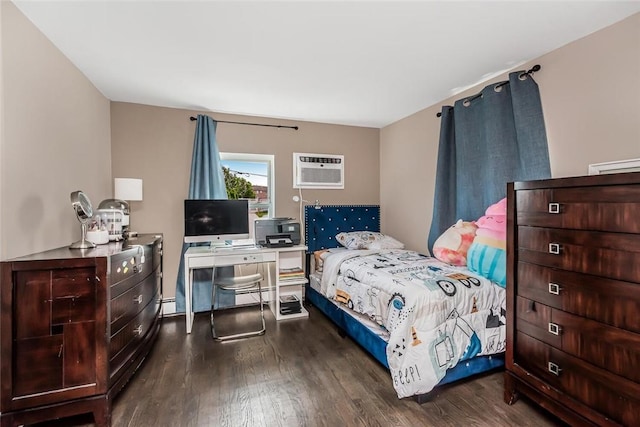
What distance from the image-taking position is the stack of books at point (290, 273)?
3300 mm

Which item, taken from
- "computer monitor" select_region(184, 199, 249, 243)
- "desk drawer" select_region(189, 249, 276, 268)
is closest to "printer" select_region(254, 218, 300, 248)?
"computer monitor" select_region(184, 199, 249, 243)

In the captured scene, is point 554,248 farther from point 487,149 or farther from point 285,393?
point 285,393

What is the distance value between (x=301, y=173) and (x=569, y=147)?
2.61 metres

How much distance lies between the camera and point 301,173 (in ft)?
12.2

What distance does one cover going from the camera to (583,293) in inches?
55.2

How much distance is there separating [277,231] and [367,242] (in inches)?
41.6

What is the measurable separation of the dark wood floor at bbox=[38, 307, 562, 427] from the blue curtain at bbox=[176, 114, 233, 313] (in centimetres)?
69

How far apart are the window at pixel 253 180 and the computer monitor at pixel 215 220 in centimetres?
30

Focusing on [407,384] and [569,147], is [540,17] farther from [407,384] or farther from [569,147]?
[407,384]

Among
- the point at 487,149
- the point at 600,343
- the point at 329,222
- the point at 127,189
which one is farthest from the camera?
the point at 329,222

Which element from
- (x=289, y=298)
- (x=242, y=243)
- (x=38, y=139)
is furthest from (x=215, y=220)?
(x=38, y=139)

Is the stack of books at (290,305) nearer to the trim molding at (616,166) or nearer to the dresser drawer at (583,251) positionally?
the dresser drawer at (583,251)

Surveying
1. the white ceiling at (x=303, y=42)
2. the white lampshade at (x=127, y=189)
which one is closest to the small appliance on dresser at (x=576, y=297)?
the white ceiling at (x=303, y=42)

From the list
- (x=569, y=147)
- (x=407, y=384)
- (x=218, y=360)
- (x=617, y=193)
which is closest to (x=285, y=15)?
(x=617, y=193)
